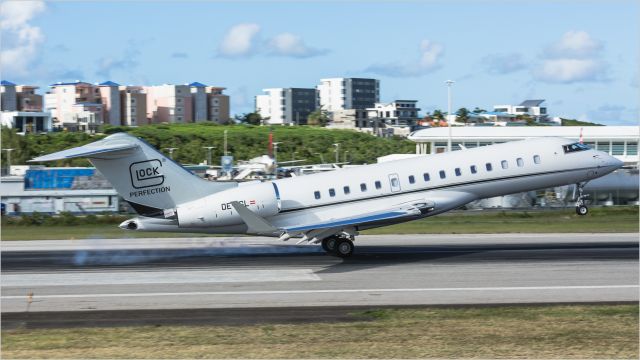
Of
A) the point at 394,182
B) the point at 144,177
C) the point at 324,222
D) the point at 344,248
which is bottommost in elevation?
the point at 344,248

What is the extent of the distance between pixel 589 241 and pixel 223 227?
14.1m

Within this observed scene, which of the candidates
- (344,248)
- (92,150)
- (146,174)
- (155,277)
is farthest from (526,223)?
(92,150)

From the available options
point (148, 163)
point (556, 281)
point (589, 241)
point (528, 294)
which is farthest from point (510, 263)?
point (148, 163)

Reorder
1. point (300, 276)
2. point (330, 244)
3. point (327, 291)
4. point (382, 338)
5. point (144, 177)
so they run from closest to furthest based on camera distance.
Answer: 1. point (382, 338)
2. point (327, 291)
3. point (300, 276)
4. point (144, 177)
5. point (330, 244)

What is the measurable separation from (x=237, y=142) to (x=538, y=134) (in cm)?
5600

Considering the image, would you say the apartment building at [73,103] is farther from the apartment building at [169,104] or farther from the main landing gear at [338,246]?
the main landing gear at [338,246]

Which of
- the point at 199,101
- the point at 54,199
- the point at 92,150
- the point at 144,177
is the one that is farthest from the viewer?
the point at 199,101

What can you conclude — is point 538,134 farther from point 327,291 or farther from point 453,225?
point 327,291

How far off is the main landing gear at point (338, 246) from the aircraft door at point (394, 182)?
2222 mm

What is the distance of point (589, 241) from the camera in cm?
3203

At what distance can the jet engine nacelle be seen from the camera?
2691cm

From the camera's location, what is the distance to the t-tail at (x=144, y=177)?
86.7 ft

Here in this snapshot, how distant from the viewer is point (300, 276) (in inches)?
938

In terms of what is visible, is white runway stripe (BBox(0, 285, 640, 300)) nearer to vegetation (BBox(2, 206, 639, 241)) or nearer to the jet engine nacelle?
the jet engine nacelle
